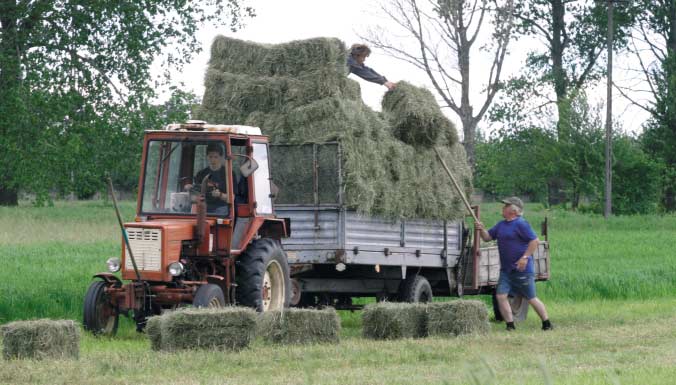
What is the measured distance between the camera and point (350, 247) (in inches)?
568

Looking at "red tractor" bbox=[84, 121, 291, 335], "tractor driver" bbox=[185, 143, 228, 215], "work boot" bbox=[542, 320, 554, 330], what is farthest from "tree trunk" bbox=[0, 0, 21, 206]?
"work boot" bbox=[542, 320, 554, 330]

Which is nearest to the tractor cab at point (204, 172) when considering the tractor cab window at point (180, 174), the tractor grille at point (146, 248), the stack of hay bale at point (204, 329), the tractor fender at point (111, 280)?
the tractor cab window at point (180, 174)

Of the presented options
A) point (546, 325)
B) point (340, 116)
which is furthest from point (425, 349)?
point (340, 116)

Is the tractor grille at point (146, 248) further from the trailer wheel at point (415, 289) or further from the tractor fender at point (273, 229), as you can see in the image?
the trailer wheel at point (415, 289)

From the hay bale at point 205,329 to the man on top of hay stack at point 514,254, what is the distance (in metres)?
4.38

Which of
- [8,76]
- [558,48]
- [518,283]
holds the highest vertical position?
[558,48]

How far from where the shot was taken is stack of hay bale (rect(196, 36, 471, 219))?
1461 centimetres

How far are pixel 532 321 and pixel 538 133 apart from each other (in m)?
42.6

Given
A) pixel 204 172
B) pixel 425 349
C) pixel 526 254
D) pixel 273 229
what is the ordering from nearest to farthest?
pixel 425 349 → pixel 204 172 → pixel 273 229 → pixel 526 254

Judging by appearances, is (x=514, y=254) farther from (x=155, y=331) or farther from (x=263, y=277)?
(x=155, y=331)

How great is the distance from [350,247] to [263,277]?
A: 1.52 m

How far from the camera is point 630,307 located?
1808 centimetres

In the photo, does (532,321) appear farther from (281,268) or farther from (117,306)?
(117,306)

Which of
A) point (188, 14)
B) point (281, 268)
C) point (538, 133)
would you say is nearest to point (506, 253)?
point (281, 268)
